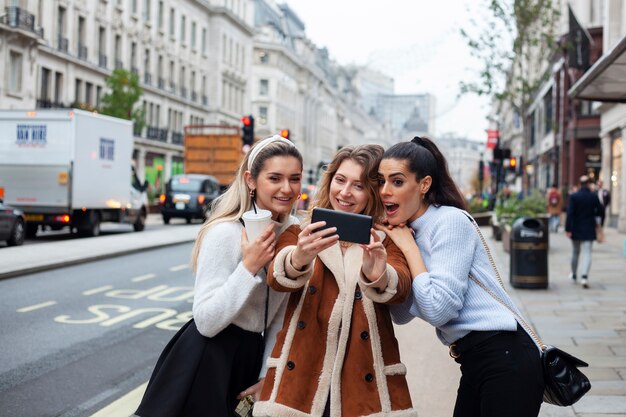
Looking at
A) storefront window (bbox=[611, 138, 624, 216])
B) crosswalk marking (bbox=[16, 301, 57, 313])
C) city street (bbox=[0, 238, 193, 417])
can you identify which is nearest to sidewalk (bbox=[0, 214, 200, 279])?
city street (bbox=[0, 238, 193, 417])

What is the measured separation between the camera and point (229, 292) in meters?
2.84

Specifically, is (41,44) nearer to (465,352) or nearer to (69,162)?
(69,162)

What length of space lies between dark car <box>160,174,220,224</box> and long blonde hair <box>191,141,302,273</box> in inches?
1109

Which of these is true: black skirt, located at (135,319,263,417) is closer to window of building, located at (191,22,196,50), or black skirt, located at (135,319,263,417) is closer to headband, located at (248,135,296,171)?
headband, located at (248,135,296,171)

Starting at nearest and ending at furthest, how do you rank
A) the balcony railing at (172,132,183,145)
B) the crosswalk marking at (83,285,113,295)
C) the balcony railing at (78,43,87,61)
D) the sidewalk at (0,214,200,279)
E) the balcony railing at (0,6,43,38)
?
the crosswalk marking at (83,285,113,295) < the sidewalk at (0,214,200,279) < the balcony railing at (0,6,43,38) < the balcony railing at (78,43,87,61) < the balcony railing at (172,132,183,145)

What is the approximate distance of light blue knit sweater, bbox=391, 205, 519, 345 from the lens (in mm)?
2732

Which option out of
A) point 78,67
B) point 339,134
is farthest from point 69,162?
point 339,134

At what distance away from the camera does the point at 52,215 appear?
2092 centimetres

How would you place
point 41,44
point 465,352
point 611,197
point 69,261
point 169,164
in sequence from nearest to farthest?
point 465,352, point 69,261, point 611,197, point 41,44, point 169,164

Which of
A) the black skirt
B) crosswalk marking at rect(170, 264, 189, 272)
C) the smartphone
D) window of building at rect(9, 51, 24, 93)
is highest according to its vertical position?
window of building at rect(9, 51, 24, 93)

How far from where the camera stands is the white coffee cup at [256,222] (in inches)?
107

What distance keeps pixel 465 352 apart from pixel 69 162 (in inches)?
756

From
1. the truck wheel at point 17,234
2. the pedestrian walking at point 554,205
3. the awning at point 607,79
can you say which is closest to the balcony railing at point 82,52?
the pedestrian walking at point 554,205

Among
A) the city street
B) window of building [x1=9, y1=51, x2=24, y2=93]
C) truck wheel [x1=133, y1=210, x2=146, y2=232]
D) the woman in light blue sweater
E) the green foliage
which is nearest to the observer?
the woman in light blue sweater
